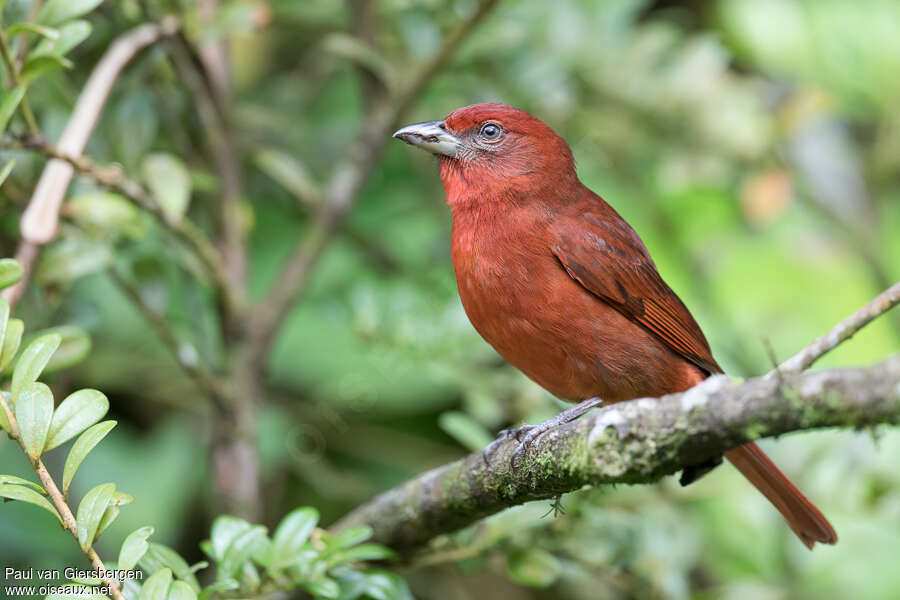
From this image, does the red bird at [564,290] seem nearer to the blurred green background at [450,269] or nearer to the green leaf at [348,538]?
Answer: the blurred green background at [450,269]

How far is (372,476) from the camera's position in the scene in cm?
374

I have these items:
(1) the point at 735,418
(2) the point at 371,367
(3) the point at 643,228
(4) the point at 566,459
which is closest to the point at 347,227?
(2) the point at 371,367

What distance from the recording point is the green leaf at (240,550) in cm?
171

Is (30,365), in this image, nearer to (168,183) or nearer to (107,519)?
(107,519)

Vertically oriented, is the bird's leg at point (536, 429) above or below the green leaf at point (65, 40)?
below

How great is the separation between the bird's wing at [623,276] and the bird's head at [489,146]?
22cm

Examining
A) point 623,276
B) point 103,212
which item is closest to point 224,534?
point 103,212

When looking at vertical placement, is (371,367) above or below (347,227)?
below

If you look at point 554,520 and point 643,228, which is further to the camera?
point 643,228

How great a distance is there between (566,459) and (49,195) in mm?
1287

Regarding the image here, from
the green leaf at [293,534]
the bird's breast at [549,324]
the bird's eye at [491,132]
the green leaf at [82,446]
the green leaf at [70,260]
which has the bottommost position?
the green leaf at [293,534]

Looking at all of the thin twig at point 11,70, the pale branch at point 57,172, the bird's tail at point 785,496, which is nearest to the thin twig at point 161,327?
the pale branch at point 57,172

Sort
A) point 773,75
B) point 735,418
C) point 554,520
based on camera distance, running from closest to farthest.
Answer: point 735,418
point 554,520
point 773,75

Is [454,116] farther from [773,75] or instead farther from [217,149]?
[773,75]
